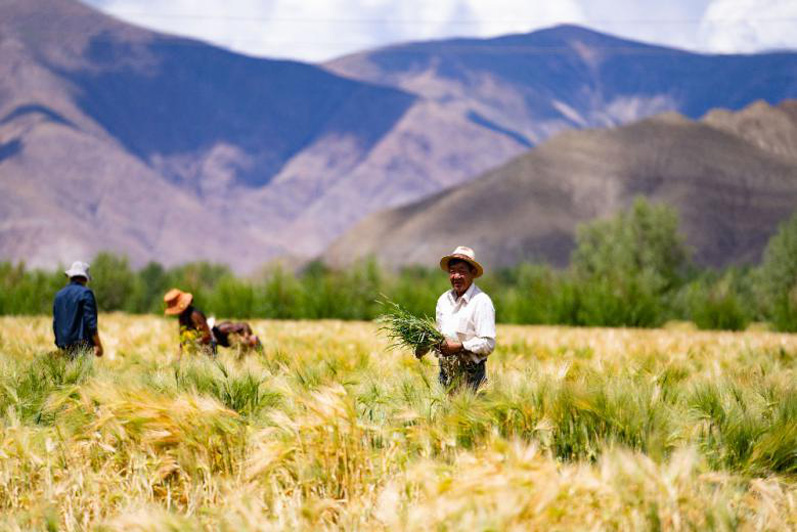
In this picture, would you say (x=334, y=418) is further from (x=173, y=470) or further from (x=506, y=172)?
(x=506, y=172)

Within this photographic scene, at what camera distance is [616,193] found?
470ft

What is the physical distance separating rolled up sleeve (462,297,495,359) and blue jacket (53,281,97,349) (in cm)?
473

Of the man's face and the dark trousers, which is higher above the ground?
the man's face

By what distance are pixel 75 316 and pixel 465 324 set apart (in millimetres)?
4800

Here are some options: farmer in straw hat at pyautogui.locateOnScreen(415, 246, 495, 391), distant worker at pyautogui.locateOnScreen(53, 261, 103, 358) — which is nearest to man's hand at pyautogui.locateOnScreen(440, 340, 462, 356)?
farmer in straw hat at pyautogui.locateOnScreen(415, 246, 495, 391)

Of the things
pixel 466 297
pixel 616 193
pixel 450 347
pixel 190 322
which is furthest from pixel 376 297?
pixel 616 193

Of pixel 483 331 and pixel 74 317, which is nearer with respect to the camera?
pixel 483 331

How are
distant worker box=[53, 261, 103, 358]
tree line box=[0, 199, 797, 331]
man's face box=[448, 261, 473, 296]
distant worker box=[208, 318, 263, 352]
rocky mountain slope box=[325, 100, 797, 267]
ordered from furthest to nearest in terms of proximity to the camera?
rocky mountain slope box=[325, 100, 797, 267]
tree line box=[0, 199, 797, 331]
distant worker box=[208, 318, 263, 352]
distant worker box=[53, 261, 103, 358]
man's face box=[448, 261, 473, 296]

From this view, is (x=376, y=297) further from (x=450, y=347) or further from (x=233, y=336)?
(x=450, y=347)

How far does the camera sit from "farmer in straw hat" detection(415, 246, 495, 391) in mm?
6168

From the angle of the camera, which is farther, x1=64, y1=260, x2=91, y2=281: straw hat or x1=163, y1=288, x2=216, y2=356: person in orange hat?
x1=163, y1=288, x2=216, y2=356: person in orange hat

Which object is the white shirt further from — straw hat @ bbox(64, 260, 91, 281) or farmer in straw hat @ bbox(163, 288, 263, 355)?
straw hat @ bbox(64, 260, 91, 281)

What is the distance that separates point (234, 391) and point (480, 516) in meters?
2.78

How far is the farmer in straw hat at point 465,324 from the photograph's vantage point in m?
6.17
